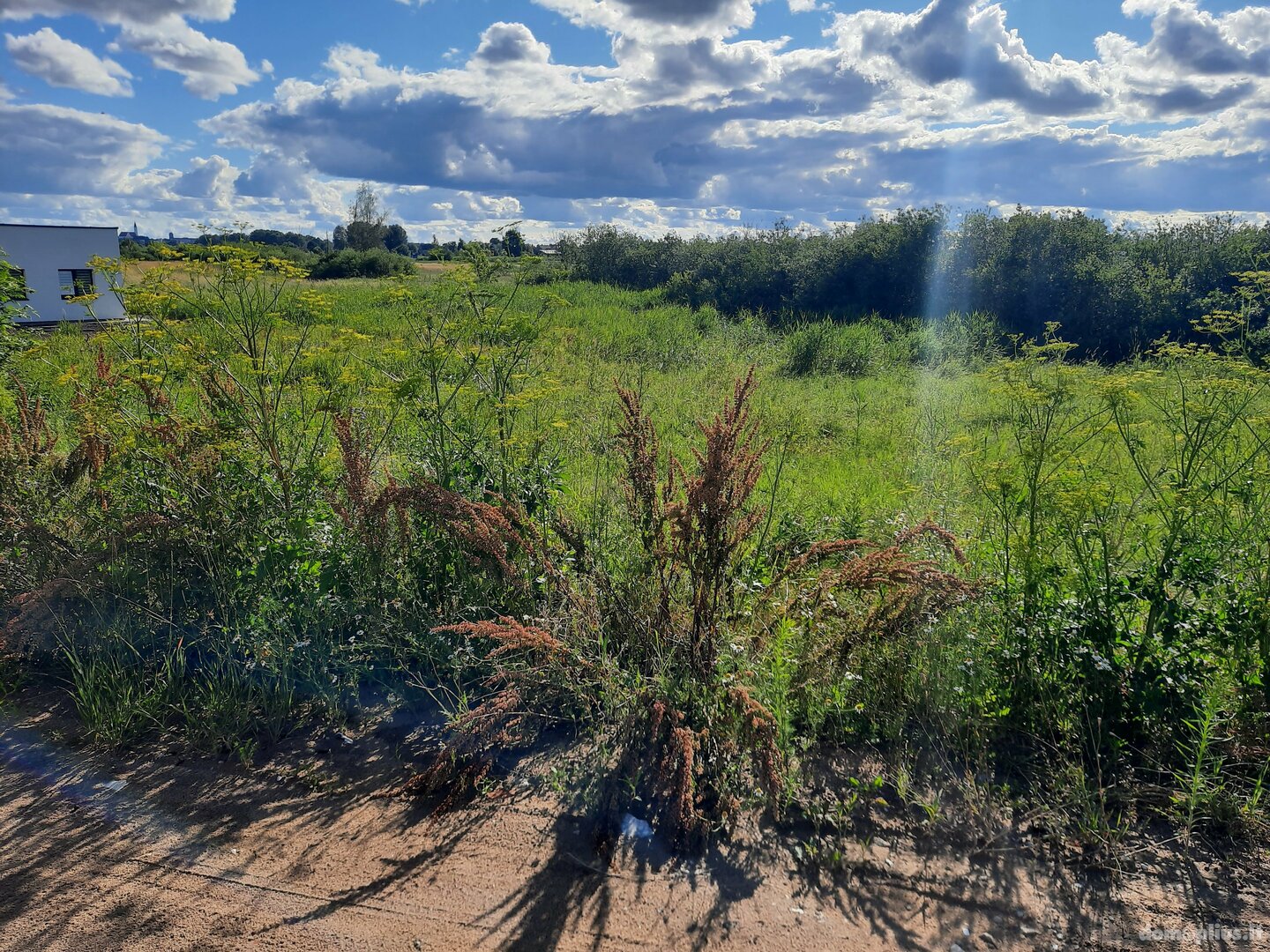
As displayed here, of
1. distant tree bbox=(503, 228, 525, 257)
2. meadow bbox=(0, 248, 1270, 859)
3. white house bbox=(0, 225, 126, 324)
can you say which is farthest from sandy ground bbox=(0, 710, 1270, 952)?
white house bbox=(0, 225, 126, 324)

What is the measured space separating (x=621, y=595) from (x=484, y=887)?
1.34 metres

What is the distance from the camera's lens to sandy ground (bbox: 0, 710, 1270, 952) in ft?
7.94

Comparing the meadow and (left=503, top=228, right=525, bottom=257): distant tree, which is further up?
(left=503, top=228, right=525, bottom=257): distant tree

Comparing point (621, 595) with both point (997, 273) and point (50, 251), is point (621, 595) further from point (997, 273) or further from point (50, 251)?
point (50, 251)

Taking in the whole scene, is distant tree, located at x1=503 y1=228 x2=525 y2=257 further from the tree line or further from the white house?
the white house

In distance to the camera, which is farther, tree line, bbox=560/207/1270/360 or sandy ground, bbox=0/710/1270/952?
tree line, bbox=560/207/1270/360

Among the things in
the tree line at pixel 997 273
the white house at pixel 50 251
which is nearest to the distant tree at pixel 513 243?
the tree line at pixel 997 273

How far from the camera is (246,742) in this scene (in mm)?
3277

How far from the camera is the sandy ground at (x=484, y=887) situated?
2.42 meters

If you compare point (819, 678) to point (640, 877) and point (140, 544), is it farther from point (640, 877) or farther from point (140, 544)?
point (140, 544)

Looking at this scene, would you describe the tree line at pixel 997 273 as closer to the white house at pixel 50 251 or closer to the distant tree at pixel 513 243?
the distant tree at pixel 513 243

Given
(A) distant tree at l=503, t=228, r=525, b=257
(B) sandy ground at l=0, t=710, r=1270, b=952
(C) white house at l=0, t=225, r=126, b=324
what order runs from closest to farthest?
(B) sandy ground at l=0, t=710, r=1270, b=952 < (A) distant tree at l=503, t=228, r=525, b=257 < (C) white house at l=0, t=225, r=126, b=324

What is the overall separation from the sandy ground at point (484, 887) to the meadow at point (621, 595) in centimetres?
19

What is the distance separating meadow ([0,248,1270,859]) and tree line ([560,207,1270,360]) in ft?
51.1
